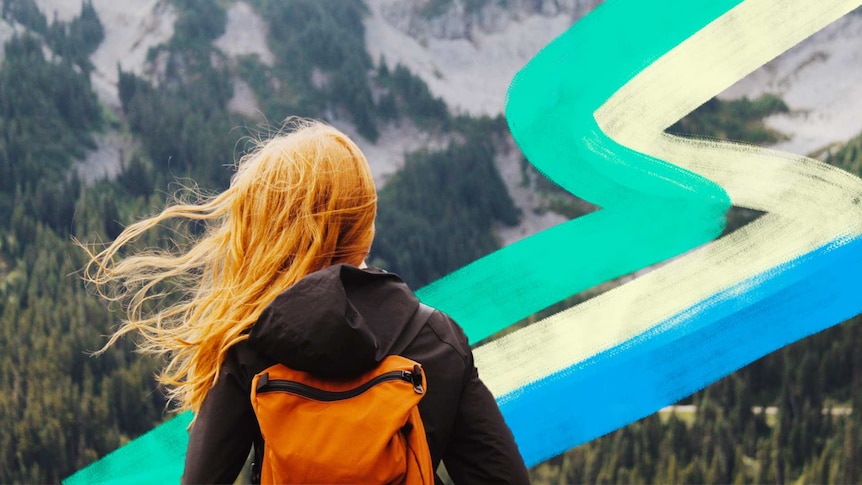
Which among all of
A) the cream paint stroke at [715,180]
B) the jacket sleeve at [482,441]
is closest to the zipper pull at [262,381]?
the jacket sleeve at [482,441]

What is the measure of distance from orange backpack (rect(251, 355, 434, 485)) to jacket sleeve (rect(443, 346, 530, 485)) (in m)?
0.13

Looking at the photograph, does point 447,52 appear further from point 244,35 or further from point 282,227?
point 282,227

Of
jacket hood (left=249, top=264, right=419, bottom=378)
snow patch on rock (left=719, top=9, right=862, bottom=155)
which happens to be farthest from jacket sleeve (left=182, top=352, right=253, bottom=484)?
snow patch on rock (left=719, top=9, right=862, bottom=155)

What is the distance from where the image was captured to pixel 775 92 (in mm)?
6973

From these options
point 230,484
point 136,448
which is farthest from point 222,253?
point 136,448

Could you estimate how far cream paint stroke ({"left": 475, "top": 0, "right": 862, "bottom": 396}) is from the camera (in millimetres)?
3740

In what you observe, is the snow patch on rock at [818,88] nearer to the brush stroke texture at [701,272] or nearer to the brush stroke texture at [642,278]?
the brush stroke texture at [701,272]

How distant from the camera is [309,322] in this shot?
1.23 metres

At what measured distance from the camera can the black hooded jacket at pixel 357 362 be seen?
124cm

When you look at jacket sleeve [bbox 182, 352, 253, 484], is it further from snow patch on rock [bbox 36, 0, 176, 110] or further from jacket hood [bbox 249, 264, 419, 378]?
snow patch on rock [bbox 36, 0, 176, 110]

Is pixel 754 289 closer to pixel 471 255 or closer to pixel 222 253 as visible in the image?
pixel 222 253

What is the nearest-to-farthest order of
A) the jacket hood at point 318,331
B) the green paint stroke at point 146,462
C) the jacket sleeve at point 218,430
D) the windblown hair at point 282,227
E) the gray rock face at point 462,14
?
the jacket hood at point 318,331 < the jacket sleeve at point 218,430 < the windblown hair at point 282,227 < the green paint stroke at point 146,462 < the gray rock face at point 462,14

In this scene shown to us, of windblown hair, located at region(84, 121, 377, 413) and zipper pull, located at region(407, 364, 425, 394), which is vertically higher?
windblown hair, located at region(84, 121, 377, 413)

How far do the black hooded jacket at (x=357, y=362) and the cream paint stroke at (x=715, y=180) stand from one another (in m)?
2.32
